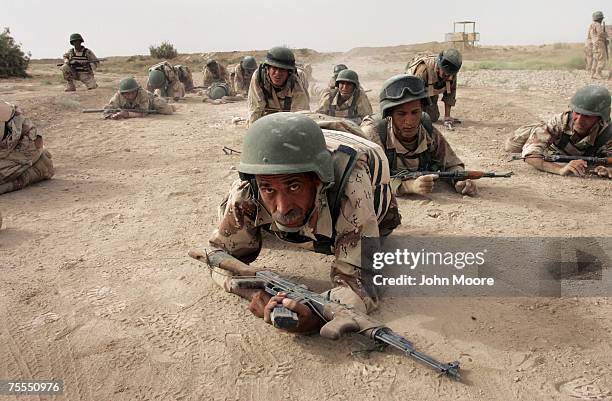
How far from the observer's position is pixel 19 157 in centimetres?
576

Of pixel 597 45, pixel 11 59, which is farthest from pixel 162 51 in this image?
pixel 597 45

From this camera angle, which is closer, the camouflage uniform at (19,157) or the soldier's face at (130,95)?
the camouflage uniform at (19,157)

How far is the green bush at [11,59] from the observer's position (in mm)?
18469

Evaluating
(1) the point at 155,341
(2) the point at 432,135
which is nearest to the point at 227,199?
(1) the point at 155,341

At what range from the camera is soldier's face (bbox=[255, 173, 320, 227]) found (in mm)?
2568

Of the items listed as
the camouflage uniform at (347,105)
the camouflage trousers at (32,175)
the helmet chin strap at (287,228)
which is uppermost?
the camouflage uniform at (347,105)

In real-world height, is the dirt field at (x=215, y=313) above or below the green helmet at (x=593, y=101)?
below

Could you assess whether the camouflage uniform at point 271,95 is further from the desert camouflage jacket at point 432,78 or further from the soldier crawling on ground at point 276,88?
the desert camouflage jacket at point 432,78

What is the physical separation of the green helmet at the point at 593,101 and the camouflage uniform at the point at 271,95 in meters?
3.36

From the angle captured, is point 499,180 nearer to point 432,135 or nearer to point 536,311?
point 432,135

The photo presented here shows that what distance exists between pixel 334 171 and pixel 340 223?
0.93ft

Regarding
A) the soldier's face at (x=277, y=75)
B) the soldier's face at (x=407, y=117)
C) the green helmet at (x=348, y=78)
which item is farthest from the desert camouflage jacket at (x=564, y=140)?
the soldier's face at (x=277, y=75)

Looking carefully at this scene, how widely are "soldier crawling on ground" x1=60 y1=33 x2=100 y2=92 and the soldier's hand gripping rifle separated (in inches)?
536

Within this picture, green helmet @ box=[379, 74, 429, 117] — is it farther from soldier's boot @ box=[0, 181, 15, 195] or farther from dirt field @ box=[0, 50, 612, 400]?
soldier's boot @ box=[0, 181, 15, 195]
